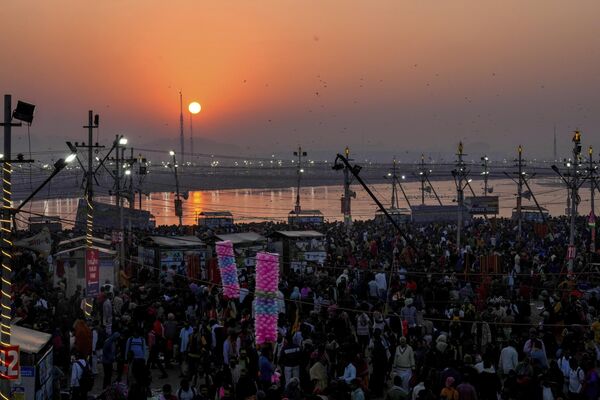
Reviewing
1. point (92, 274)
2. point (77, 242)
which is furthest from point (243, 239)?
point (92, 274)

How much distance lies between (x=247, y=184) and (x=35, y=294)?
176147mm

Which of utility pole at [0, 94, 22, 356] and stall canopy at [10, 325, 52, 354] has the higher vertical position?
utility pole at [0, 94, 22, 356]

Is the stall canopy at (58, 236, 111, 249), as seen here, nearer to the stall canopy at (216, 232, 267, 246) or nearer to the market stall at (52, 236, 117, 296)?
the market stall at (52, 236, 117, 296)

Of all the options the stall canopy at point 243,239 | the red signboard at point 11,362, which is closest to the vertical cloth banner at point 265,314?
the red signboard at point 11,362

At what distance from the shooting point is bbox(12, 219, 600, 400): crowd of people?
10.1m

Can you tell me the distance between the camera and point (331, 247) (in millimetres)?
28766

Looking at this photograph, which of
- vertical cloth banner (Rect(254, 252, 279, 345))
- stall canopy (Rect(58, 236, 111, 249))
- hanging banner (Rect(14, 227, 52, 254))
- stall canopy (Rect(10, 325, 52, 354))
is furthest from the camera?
hanging banner (Rect(14, 227, 52, 254))

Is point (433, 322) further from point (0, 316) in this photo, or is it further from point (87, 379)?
point (0, 316)

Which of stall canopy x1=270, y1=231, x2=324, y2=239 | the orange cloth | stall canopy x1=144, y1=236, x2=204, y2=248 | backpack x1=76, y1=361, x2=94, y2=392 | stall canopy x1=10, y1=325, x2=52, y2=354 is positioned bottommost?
backpack x1=76, y1=361, x2=94, y2=392

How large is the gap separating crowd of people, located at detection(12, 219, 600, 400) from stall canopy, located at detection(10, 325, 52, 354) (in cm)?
63

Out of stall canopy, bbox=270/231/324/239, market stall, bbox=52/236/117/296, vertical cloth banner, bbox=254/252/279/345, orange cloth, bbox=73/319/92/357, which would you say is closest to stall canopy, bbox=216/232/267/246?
stall canopy, bbox=270/231/324/239

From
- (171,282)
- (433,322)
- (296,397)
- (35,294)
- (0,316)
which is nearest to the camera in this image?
(296,397)

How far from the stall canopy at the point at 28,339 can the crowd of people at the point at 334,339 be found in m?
0.63

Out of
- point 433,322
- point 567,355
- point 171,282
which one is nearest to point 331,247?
point 171,282
